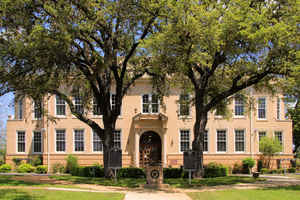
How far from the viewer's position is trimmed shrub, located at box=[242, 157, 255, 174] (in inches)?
1341

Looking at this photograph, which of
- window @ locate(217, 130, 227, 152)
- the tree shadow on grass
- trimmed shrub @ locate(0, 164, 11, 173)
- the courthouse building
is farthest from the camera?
window @ locate(217, 130, 227, 152)

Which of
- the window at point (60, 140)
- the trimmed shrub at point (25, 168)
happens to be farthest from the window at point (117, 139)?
the trimmed shrub at point (25, 168)

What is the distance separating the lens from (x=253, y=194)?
15.4m

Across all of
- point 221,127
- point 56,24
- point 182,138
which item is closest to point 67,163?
point 182,138

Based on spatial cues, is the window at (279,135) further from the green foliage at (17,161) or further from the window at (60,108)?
the green foliage at (17,161)

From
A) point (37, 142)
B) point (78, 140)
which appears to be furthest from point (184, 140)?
point (37, 142)

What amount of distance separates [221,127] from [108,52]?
18.8 m

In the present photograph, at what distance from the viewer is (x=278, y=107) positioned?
3606 cm

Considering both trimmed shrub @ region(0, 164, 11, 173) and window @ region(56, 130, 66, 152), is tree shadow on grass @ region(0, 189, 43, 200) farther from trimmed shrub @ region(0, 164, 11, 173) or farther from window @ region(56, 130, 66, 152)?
trimmed shrub @ region(0, 164, 11, 173)

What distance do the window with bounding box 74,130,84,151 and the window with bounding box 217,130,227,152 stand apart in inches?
514

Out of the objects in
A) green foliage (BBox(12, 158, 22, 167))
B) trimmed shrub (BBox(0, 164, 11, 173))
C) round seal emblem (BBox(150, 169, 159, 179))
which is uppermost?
round seal emblem (BBox(150, 169, 159, 179))

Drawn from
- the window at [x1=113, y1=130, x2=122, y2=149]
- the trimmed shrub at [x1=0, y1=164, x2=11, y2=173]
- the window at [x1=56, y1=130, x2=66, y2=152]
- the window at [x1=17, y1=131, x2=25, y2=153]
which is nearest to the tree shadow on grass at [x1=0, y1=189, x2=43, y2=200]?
the window at [x1=113, y1=130, x2=122, y2=149]

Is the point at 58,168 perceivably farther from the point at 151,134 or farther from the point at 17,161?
the point at 151,134

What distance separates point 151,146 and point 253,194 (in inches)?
802
